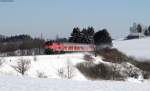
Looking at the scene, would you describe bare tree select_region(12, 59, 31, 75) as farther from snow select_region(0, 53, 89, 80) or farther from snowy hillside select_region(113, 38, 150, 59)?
snowy hillside select_region(113, 38, 150, 59)

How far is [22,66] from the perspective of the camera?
6222cm

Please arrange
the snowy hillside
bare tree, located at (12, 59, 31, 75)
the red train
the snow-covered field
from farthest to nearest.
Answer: the snowy hillside
the red train
bare tree, located at (12, 59, 31, 75)
the snow-covered field

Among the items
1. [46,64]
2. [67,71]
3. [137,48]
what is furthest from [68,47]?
[137,48]

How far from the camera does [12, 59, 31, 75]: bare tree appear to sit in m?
61.1

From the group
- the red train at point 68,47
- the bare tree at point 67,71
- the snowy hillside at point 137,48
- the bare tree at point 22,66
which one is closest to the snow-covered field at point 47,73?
the snowy hillside at point 137,48

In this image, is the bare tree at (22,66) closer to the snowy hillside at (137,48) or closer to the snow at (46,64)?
the snow at (46,64)

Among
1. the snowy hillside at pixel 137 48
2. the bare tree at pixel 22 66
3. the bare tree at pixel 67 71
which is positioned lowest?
the bare tree at pixel 67 71

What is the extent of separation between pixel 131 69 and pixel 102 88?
210ft

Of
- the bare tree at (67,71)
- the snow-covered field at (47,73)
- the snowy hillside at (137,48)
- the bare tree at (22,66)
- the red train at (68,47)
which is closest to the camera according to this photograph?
the snow-covered field at (47,73)

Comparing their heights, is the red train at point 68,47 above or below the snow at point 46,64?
above

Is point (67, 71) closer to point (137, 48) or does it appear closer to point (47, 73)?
point (47, 73)

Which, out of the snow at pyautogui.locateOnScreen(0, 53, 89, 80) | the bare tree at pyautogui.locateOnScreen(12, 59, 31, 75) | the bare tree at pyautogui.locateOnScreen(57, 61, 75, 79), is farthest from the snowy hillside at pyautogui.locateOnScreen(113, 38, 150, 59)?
the bare tree at pyautogui.locateOnScreen(12, 59, 31, 75)

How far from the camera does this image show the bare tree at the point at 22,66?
201 feet

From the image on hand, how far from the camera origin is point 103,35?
125 m
